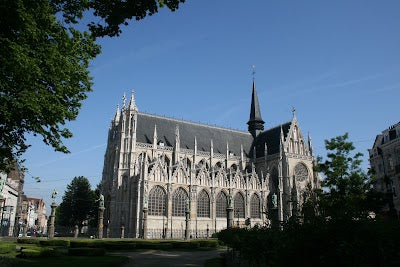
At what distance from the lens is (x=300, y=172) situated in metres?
63.6

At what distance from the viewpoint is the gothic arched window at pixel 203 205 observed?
52.0m

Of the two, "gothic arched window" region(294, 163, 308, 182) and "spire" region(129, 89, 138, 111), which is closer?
"spire" region(129, 89, 138, 111)

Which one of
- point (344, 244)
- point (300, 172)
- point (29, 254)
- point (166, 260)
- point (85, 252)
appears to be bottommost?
point (166, 260)

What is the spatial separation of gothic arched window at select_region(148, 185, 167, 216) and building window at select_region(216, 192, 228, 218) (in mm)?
9808

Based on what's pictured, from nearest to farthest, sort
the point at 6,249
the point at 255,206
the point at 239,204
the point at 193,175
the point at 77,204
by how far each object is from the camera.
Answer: the point at 6,249, the point at 193,175, the point at 239,204, the point at 255,206, the point at 77,204

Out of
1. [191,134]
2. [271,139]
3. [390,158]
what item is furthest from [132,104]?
[390,158]

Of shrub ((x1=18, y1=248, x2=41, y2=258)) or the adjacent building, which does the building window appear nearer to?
the adjacent building

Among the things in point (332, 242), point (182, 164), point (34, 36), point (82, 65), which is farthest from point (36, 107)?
point (182, 164)

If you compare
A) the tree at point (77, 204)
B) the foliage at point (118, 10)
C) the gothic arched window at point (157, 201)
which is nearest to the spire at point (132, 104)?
the gothic arched window at point (157, 201)

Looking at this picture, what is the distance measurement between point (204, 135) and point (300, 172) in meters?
19.5

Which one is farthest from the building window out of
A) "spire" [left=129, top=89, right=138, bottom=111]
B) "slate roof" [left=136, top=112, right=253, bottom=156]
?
"spire" [left=129, top=89, right=138, bottom=111]

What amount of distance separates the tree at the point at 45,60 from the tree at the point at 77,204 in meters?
51.4

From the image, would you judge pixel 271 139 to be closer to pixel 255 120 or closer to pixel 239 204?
pixel 255 120

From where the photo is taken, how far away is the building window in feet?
177
